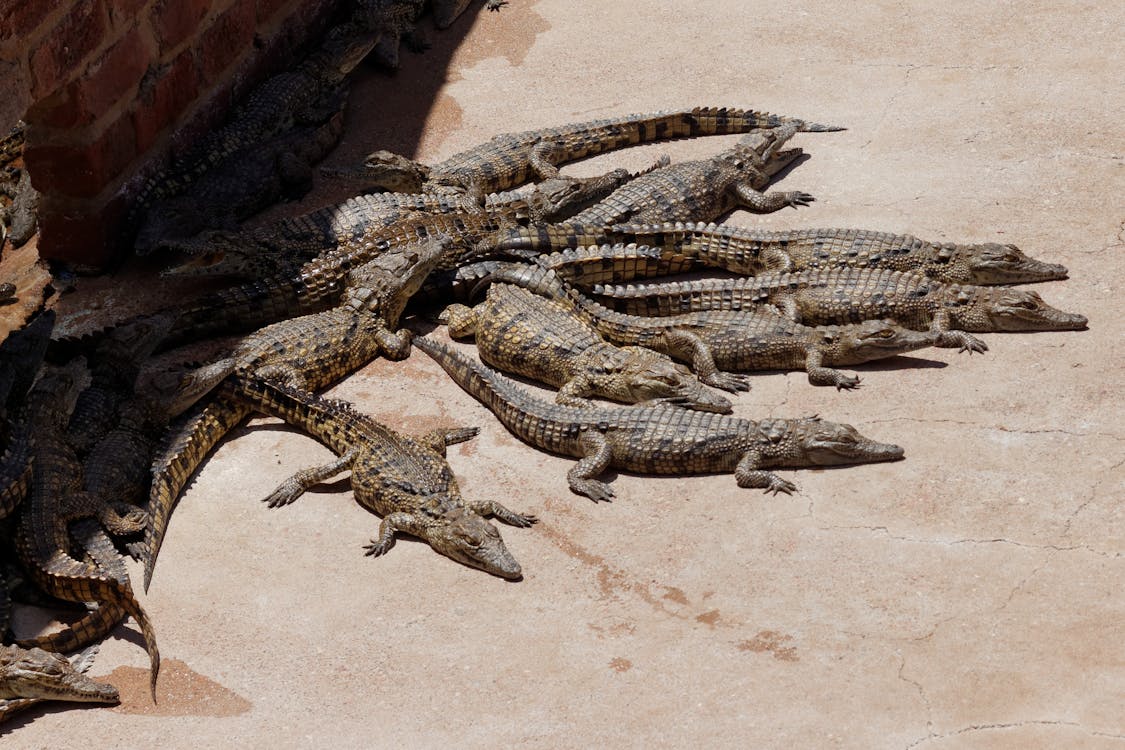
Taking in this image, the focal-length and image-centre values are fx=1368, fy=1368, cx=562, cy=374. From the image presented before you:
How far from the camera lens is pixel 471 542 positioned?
6.22 metres

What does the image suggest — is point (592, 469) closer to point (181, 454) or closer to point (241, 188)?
point (181, 454)

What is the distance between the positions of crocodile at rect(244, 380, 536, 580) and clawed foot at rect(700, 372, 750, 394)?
131 centimetres

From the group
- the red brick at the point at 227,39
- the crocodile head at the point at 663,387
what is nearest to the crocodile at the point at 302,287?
Answer: the crocodile head at the point at 663,387

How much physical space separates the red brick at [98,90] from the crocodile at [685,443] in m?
3.36

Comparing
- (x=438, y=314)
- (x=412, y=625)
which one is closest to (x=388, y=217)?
(x=438, y=314)

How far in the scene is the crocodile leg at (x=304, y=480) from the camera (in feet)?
22.2

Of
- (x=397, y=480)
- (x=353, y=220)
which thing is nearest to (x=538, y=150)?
(x=353, y=220)

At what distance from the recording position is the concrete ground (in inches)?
209

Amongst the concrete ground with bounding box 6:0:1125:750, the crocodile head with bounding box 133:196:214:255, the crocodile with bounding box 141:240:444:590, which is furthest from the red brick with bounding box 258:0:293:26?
the crocodile with bounding box 141:240:444:590

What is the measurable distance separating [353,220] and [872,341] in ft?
11.3

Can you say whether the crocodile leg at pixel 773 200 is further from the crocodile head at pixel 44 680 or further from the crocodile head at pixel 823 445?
the crocodile head at pixel 44 680

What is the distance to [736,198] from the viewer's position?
9.20 m

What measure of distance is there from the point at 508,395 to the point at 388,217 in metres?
2.21

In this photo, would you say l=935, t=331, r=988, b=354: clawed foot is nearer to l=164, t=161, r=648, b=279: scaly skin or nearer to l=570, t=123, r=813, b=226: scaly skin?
l=570, t=123, r=813, b=226: scaly skin
